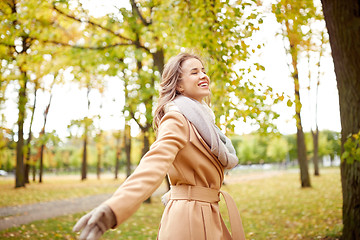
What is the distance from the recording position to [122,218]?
1.52 m

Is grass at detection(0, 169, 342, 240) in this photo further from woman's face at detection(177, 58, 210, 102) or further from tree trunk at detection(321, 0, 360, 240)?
woman's face at detection(177, 58, 210, 102)

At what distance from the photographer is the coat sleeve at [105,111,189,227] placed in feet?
5.05

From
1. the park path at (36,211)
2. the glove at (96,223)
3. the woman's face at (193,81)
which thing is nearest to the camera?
the glove at (96,223)

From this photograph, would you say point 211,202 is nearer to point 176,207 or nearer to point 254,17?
point 176,207

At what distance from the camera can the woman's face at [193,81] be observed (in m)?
2.25

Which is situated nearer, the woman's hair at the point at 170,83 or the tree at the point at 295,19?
the woman's hair at the point at 170,83

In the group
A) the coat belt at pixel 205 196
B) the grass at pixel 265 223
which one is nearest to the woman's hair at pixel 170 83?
the coat belt at pixel 205 196

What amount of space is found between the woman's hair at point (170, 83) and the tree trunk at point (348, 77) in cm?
354

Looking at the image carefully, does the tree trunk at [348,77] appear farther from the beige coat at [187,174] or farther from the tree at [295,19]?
the beige coat at [187,174]

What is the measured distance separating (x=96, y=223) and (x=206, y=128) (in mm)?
892

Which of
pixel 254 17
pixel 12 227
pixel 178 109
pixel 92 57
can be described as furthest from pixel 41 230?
pixel 178 109

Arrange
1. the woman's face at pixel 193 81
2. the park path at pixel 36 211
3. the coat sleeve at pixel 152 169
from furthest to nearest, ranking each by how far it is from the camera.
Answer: the park path at pixel 36 211
the woman's face at pixel 193 81
the coat sleeve at pixel 152 169

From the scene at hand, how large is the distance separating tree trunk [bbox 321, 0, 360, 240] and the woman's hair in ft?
11.6

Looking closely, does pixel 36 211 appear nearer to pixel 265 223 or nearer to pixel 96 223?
pixel 265 223
